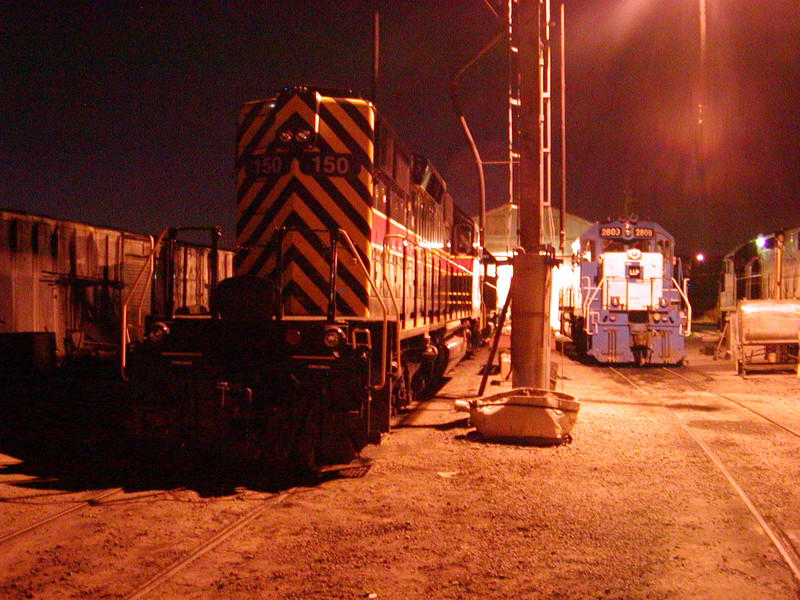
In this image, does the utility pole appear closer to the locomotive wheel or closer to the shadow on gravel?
the shadow on gravel

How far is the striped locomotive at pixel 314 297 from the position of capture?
6.43 m

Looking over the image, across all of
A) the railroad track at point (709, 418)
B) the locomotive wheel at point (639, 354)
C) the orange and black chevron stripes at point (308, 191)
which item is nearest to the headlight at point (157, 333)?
the orange and black chevron stripes at point (308, 191)

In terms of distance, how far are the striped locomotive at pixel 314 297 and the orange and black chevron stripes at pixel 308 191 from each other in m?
0.01

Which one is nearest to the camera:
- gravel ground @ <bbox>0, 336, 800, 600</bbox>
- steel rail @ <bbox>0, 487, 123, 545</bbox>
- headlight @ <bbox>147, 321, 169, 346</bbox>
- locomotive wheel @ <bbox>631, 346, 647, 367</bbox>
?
gravel ground @ <bbox>0, 336, 800, 600</bbox>

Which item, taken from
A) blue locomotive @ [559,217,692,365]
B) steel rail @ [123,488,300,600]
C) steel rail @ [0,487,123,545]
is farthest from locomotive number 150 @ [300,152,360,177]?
blue locomotive @ [559,217,692,365]

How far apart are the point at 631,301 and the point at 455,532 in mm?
14810

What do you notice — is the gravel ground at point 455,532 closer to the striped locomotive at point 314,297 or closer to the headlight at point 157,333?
the striped locomotive at point 314,297

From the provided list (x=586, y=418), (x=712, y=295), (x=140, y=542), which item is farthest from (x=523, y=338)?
(x=712, y=295)

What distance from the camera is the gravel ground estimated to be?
4.16 metres

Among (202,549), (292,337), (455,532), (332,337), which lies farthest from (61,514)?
(455,532)

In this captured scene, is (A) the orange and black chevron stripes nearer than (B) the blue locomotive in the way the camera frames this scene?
Yes

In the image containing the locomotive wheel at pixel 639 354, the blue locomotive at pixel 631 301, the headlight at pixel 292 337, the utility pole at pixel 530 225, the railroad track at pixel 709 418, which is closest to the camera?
the railroad track at pixel 709 418

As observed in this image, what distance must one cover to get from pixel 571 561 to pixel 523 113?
6626mm

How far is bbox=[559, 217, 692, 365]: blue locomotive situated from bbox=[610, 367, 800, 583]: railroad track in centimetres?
60
